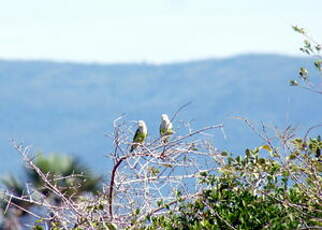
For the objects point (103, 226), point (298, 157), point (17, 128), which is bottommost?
point (17, 128)

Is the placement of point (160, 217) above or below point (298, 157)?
below

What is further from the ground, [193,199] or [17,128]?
[193,199]

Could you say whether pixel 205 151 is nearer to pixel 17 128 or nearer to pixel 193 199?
pixel 193 199

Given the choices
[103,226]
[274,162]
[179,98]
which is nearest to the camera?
[103,226]

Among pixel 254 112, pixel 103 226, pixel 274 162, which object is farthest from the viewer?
pixel 254 112

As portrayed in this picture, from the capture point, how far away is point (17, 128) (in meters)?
196

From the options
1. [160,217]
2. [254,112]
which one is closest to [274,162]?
[160,217]

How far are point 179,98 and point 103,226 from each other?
185m

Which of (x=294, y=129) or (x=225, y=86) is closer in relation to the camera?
(x=294, y=129)

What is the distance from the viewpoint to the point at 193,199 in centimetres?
566

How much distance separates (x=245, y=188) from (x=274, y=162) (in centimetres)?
24

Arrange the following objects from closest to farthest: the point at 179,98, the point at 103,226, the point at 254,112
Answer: the point at 103,226, the point at 254,112, the point at 179,98

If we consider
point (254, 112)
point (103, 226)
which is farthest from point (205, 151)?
point (254, 112)

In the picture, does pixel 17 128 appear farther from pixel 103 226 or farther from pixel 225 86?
pixel 103 226
